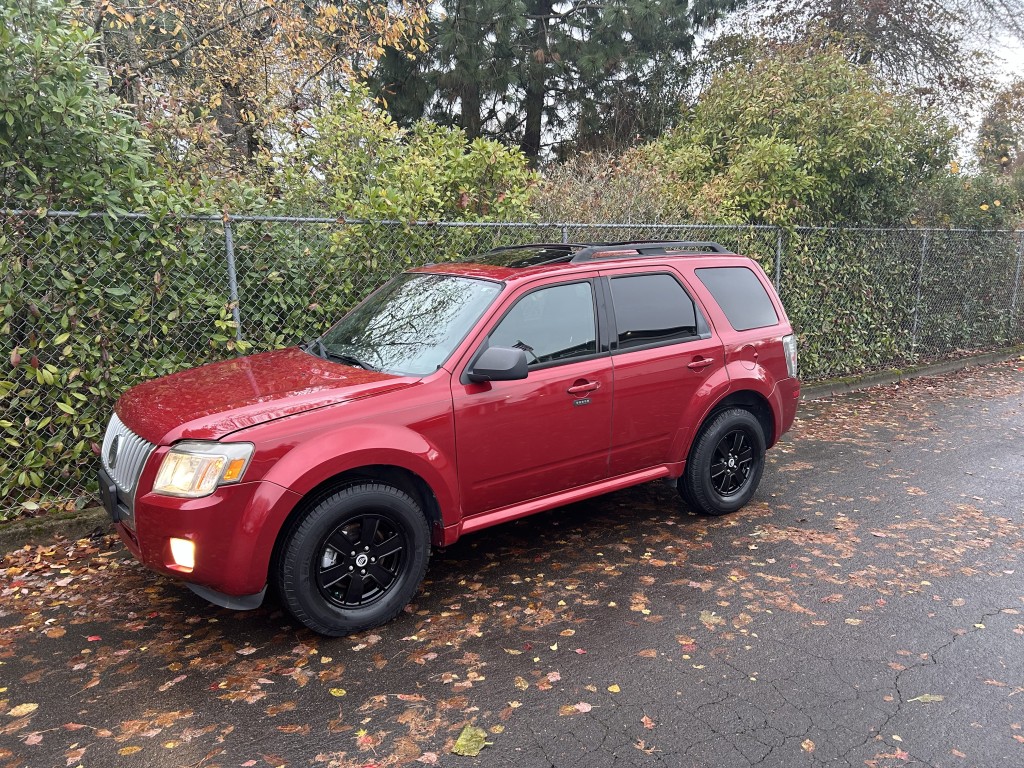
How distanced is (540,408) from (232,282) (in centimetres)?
287

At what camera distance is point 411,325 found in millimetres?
4383

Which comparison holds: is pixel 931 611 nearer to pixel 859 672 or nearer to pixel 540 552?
pixel 859 672

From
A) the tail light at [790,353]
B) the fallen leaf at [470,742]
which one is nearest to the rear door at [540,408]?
the fallen leaf at [470,742]

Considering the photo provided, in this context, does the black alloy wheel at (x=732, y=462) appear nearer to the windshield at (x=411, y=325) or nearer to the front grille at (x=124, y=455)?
the windshield at (x=411, y=325)

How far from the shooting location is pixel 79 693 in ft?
10.7

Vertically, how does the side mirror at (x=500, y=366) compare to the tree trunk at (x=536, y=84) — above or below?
below

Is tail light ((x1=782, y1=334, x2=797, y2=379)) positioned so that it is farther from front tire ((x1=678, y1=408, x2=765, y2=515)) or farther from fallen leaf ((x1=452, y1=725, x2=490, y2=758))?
fallen leaf ((x1=452, y1=725, x2=490, y2=758))

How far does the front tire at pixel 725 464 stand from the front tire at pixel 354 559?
7.03ft

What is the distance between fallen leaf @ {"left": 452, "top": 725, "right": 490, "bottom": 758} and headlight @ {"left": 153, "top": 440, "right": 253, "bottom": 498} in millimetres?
1469

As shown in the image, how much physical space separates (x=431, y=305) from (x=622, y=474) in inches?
64.1

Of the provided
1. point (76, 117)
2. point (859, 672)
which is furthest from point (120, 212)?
point (859, 672)

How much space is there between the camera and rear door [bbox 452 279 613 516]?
3984 mm

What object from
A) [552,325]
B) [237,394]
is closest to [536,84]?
[552,325]

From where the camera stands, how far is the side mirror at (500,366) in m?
3.82
